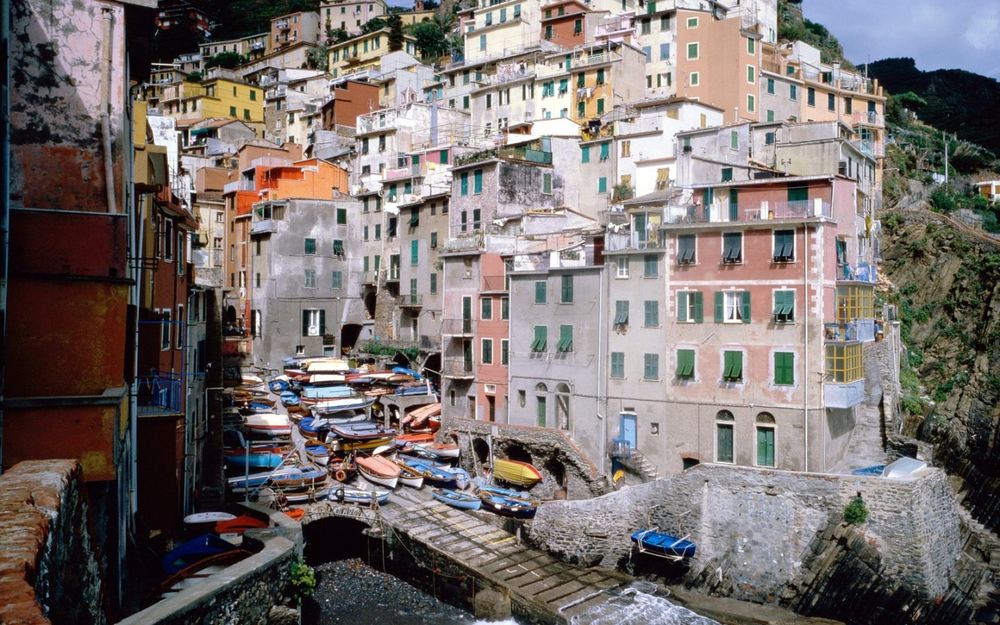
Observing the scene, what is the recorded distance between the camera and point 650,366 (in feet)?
117

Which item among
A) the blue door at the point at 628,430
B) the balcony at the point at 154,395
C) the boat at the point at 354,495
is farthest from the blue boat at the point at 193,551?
the blue door at the point at 628,430

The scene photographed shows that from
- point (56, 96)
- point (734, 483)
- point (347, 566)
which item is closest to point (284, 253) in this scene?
point (347, 566)

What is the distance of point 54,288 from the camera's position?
14469mm

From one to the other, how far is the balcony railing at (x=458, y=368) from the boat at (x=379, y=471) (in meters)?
6.30

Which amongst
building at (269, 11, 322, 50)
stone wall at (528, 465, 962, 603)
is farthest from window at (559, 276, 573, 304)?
building at (269, 11, 322, 50)

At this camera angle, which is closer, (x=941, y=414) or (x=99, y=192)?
A: (x=99, y=192)

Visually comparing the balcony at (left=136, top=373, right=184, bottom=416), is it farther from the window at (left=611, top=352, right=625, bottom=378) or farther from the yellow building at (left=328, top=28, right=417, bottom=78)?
the yellow building at (left=328, top=28, right=417, bottom=78)

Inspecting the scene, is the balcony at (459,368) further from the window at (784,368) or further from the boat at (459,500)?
the window at (784,368)

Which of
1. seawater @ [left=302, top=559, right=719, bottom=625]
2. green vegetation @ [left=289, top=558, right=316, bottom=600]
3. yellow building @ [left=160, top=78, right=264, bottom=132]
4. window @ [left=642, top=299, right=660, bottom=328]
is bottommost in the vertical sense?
seawater @ [left=302, top=559, right=719, bottom=625]

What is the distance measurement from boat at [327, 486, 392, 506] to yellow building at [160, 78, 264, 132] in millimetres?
65195

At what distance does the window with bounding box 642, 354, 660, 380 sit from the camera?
35500 millimetres

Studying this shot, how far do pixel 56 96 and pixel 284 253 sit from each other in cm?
4113

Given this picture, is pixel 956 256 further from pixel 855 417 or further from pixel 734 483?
pixel 734 483

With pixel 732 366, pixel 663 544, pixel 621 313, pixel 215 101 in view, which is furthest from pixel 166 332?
pixel 215 101
